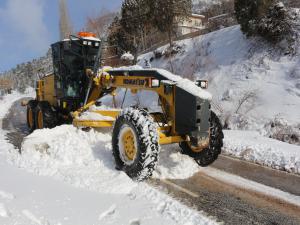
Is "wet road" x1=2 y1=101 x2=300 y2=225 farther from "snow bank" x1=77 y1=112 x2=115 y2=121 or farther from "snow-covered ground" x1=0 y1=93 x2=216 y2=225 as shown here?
"snow bank" x1=77 y1=112 x2=115 y2=121

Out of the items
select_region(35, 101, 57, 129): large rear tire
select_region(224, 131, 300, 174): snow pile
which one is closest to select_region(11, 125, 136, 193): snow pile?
select_region(35, 101, 57, 129): large rear tire

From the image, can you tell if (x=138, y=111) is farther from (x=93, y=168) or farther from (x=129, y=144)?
(x=93, y=168)

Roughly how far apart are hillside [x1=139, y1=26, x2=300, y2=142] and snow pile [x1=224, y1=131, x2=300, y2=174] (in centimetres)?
230

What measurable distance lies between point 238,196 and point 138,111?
6.87 feet

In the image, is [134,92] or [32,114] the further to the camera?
[32,114]

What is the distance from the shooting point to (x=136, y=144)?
569 cm

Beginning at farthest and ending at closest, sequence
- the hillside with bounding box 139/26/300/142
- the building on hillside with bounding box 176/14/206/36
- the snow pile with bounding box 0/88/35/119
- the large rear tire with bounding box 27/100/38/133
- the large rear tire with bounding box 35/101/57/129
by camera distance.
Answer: the building on hillside with bounding box 176/14/206/36, the snow pile with bounding box 0/88/35/119, the hillside with bounding box 139/26/300/142, the large rear tire with bounding box 27/100/38/133, the large rear tire with bounding box 35/101/57/129

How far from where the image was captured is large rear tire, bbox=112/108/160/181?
548cm

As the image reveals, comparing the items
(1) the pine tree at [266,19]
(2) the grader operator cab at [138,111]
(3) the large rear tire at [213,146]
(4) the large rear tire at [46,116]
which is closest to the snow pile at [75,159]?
(2) the grader operator cab at [138,111]

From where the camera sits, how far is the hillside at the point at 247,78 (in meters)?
12.4

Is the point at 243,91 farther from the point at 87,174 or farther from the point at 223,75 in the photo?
the point at 87,174

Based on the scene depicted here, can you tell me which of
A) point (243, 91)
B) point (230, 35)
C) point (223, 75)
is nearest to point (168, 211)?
point (243, 91)

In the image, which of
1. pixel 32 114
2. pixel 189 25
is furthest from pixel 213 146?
pixel 189 25

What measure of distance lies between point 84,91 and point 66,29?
74.1 feet
